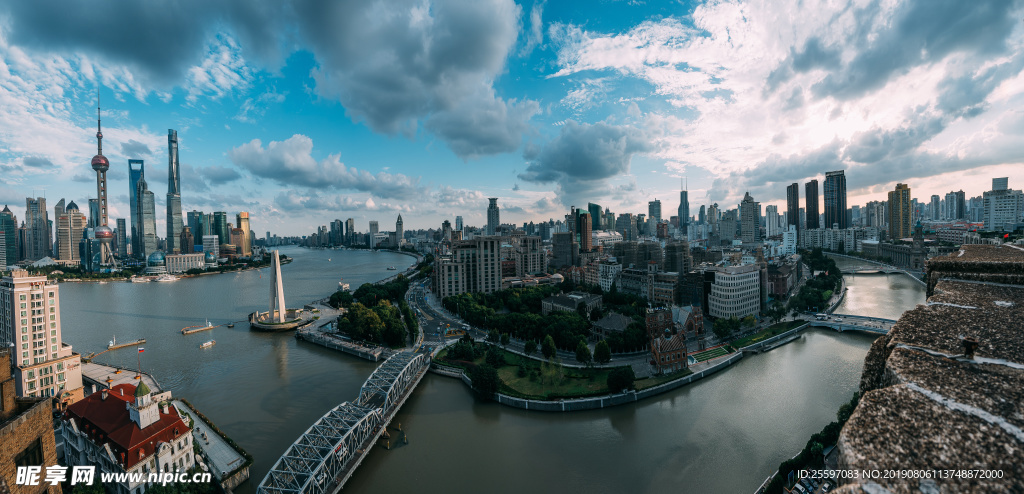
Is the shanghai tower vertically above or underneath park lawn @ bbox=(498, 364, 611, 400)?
above

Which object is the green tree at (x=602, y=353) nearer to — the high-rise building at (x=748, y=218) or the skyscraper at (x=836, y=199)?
the high-rise building at (x=748, y=218)

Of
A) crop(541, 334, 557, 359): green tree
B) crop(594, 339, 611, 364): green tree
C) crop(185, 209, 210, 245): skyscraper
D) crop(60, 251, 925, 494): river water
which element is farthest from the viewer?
crop(185, 209, 210, 245): skyscraper

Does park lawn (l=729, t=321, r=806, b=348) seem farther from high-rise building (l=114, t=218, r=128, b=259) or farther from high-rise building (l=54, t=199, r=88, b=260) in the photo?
high-rise building (l=114, t=218, r=128, b=259)

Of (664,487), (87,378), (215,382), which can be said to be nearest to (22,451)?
(664,487)

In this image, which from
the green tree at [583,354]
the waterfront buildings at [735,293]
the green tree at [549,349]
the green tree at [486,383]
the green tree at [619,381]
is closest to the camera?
the green tree at [619,381]

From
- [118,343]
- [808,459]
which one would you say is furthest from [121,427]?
[118,343]

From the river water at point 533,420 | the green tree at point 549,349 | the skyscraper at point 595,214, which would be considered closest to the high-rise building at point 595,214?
the skyscraper at point 595,214

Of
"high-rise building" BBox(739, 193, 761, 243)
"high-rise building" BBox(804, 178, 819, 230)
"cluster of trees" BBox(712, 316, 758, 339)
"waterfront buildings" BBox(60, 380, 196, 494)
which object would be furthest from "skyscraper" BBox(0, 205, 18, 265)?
"high-rise building" BBox(804, 178, 819, 230)

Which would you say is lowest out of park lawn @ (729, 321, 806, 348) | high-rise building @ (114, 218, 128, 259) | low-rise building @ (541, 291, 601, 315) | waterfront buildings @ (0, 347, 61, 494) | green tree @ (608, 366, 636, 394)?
park lawn @ (729, 321, 806, 348)
